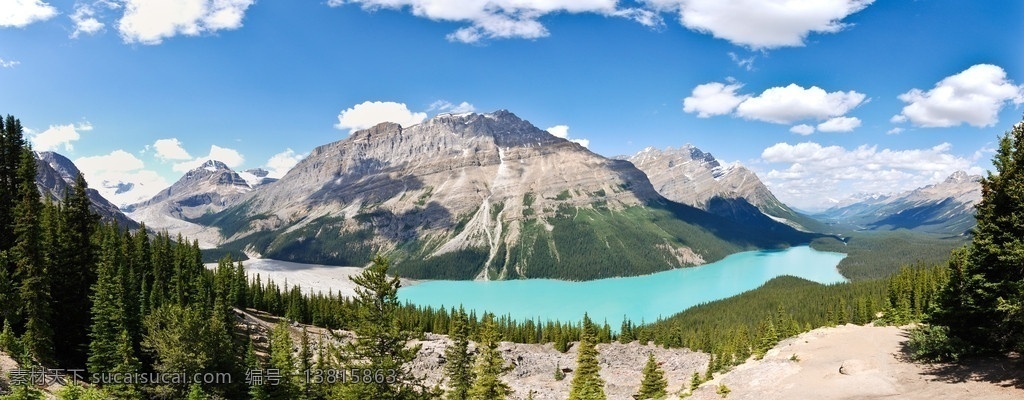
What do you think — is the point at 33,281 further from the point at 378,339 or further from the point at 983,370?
the point at 983,370

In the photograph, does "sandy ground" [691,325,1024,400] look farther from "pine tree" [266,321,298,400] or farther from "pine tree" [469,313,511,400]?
"pine tree" [266,321,298,400]

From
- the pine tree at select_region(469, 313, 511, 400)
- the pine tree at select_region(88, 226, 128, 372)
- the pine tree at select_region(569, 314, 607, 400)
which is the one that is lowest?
the pine tree at select_region(569, 314, 607, 400)

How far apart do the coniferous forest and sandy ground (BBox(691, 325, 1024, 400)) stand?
224 centimetres

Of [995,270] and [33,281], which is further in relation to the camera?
[33,281]

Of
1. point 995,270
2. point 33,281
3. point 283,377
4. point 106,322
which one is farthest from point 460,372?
point 33,281

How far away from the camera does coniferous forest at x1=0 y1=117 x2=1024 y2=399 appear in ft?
78.3

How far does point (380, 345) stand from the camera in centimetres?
2275

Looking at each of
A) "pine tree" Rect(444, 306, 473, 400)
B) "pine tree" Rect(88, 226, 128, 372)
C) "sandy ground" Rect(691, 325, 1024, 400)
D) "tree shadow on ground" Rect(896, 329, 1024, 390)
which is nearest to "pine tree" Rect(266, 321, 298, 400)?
"pine tree" Rect(88, 226, 128, 372)

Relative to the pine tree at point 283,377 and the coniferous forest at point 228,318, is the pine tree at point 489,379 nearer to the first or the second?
the coniferous forest at point 228,318

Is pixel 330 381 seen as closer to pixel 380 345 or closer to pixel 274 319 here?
pixel 380 345

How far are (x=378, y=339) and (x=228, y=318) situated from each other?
52.8m

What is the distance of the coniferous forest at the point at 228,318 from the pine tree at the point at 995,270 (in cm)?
8

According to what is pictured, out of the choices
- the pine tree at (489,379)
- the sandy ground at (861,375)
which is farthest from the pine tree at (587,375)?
the pine tree at (489,379)

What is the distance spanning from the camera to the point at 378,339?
2267cm
